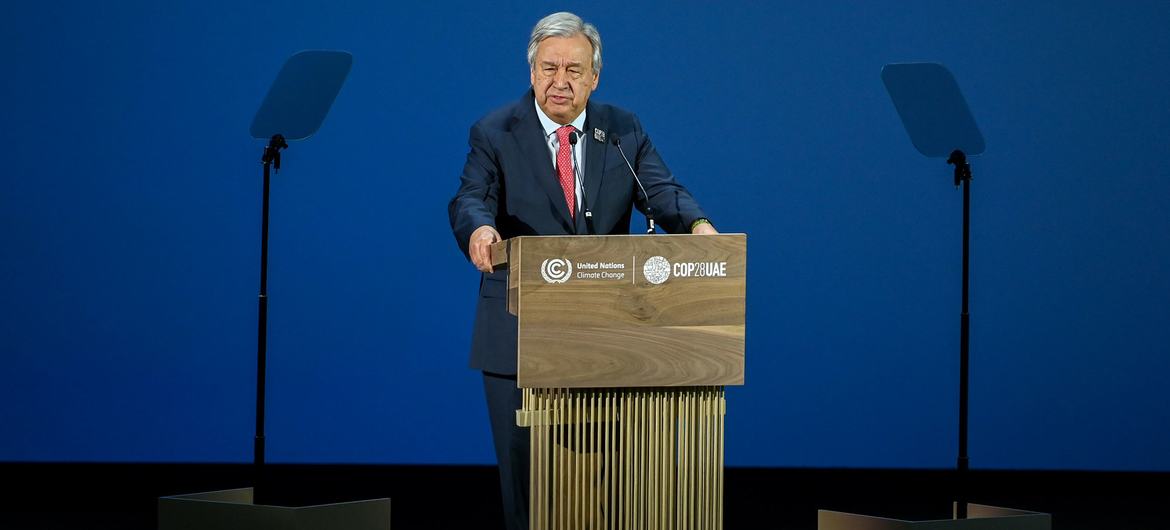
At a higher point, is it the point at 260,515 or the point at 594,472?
the point at 594,472

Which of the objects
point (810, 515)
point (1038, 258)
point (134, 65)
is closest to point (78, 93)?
point (134, 65)

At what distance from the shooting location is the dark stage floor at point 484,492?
4609mm

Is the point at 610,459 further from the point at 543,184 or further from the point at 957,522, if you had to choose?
the point at 957,522

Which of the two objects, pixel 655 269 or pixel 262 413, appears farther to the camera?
pixel 262 413

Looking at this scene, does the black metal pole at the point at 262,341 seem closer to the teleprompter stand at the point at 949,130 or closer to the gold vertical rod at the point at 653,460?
the gold vertical rod at the point at 653,460

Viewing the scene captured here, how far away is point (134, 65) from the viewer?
4711mm

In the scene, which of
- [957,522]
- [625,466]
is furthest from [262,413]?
[957,522]

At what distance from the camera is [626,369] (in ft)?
8.50

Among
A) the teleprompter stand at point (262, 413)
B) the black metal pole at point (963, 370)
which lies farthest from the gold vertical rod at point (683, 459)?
the black metal pole at point (963, 370)

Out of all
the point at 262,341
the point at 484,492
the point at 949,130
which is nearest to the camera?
the point at 262,341

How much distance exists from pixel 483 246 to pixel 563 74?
1.91 ft

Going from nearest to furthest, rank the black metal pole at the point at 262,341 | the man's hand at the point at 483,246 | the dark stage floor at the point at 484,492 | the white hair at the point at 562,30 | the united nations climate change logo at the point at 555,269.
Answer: the united nations climate change logo at the point at 555,269, the man's hand at the point at 483,246, the white hair at the point at 562,30, the black metal pole at the point at 262,341, the dark stage floor at the point at 484,492

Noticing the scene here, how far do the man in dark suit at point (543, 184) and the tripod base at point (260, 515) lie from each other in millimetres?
531

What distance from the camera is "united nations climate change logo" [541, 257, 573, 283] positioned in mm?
2559
